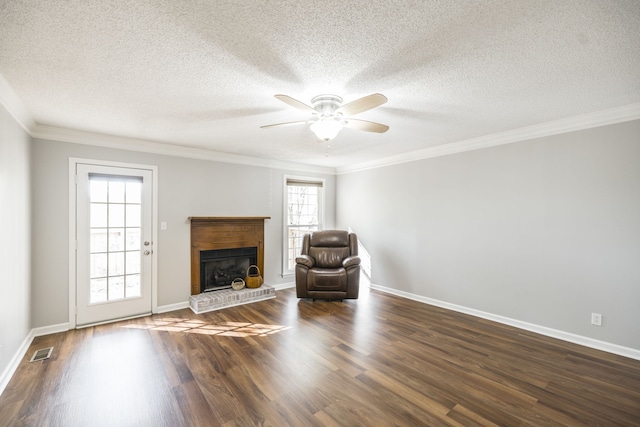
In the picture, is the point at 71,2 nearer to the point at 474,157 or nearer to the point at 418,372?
the point at 418,372

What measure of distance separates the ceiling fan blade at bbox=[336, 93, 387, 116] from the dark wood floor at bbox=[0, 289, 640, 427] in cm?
227

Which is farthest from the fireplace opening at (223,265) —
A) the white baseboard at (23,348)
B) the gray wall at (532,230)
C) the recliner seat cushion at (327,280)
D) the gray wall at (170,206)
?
the gray wall at (532,230)

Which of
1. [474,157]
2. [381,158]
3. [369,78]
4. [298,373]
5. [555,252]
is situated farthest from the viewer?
[381,158]

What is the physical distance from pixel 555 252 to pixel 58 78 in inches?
204

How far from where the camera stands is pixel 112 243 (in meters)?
3.84

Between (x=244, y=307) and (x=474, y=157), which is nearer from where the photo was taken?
(x=474, y=157)

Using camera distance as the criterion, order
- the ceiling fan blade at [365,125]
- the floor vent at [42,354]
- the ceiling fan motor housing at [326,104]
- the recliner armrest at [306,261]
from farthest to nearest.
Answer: the recliner armrest at [306,261] → the floor vent at [42,354] → the ceiling fan blade at [365,125] → the ceiling fan motor housing at [326,104]

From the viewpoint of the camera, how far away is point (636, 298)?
2.84m

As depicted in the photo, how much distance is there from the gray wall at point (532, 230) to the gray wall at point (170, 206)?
88.8 inches

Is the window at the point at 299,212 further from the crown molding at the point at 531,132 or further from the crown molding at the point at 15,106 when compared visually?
the crown molding at the point at 15,106

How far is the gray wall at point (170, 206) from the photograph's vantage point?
341cm

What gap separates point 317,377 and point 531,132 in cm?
371

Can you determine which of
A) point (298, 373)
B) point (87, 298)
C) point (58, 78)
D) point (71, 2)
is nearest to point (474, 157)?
point (298, 373)

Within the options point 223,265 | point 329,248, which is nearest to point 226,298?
point 223,265
